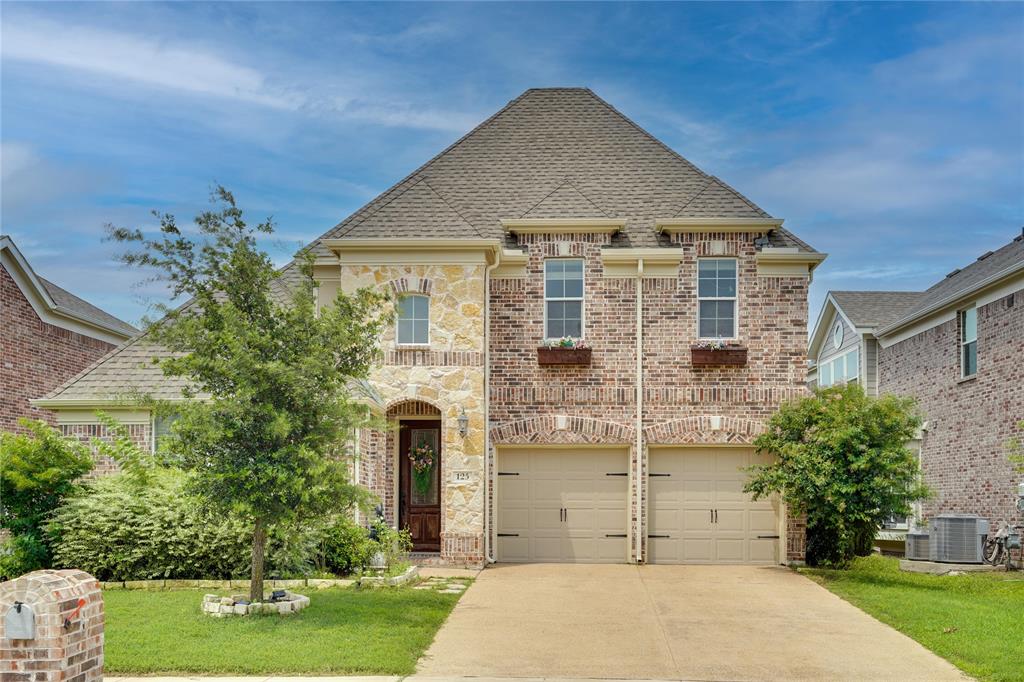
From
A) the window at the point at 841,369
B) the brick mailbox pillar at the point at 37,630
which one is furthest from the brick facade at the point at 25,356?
the window at the point at 841,369

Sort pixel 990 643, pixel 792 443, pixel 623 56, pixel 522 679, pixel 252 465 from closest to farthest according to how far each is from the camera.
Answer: pixel 522 679
pixel 990 643
pixel 252 465
pixel 623 56
pixel 792 443

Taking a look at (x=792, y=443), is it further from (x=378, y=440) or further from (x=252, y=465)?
(x=252, y=465)

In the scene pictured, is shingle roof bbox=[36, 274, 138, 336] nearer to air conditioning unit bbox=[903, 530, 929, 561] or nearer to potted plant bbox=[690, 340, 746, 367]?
potted plant bbox=[690, 340, 746, 367]

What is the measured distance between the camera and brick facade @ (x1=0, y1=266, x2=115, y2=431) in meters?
23.6

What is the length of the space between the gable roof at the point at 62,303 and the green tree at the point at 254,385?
12.7m

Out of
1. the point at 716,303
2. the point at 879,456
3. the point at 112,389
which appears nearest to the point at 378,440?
the point at 112,389

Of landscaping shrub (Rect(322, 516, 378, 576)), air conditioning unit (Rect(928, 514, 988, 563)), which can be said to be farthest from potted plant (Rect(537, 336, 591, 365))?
air conditioning unit (Rect(928, 514, 988, 563))

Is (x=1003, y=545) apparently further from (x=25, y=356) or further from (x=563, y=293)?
(x=25, y=356)

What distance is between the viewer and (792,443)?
742 inches

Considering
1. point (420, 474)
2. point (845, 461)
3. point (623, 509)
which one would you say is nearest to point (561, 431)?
point (623, 509)

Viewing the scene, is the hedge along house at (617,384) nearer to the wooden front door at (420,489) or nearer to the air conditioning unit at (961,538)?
the wooden front door at (420,489)

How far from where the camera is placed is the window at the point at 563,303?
67.4 ft

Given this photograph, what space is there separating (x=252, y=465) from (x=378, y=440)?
6514 mm

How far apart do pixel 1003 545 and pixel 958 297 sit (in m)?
5.61
